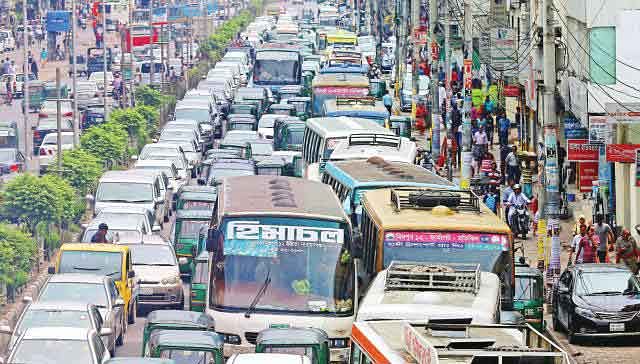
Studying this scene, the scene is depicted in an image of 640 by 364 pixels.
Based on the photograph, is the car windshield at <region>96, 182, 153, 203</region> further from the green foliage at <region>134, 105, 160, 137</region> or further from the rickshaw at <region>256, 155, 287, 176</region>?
the green foliage at <region>134, 105, 160, 137</region>

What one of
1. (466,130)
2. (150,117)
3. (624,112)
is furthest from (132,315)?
(150,117)

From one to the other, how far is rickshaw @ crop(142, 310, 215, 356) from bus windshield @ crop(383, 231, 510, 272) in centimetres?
251

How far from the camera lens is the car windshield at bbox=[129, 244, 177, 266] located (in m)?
34.0

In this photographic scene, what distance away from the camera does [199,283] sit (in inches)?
1209

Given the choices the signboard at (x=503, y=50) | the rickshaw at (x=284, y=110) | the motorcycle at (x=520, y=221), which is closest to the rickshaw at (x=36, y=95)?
the rickshaw at (x=284, y=110)

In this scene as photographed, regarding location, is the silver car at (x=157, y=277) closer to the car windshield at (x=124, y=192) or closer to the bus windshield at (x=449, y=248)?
the car windshield at (x=124, y=192)

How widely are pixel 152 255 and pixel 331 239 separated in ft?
35.6

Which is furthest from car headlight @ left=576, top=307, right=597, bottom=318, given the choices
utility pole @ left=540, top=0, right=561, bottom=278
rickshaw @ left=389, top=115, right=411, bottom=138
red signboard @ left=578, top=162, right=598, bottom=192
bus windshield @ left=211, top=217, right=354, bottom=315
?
rickshaw @ left=389, top=115, right=411, bottom=138

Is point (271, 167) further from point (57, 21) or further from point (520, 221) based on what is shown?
point (57, 21)

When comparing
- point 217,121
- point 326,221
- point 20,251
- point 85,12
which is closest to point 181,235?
point 20,251

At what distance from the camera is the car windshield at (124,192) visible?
4256 centimetres

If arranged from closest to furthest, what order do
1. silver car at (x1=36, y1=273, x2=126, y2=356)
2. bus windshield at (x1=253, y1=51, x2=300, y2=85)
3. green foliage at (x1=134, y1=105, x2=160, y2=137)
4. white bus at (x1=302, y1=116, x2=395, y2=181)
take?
1. silver car at (x1=36, y1=273, x2=126, y2=356)
2. white bus at (x1=302, y1=116, x2=395, y2=181)
3. green foliage at (x1=134, y1=105, x2=160, y2=137)
4. bus windshield at (x1=253, y1=51, x2=300, y2=85)

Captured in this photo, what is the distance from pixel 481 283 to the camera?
2088 centimetres

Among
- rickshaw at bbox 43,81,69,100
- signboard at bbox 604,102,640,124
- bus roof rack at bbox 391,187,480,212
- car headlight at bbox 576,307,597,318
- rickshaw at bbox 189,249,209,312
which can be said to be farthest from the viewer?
rickshaw at bbox 43,81,69,100
